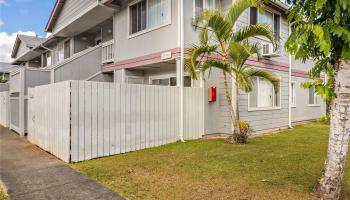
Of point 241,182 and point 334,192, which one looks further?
point 241,182

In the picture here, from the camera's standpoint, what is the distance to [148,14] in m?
10.7

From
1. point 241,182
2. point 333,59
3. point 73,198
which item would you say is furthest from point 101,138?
point 333,59

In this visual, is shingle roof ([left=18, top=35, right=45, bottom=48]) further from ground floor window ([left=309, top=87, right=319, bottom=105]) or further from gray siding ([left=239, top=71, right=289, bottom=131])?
ground floor window ([left=309, top=87, right=319, bottom=105])

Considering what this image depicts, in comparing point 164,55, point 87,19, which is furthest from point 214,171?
point 87,19

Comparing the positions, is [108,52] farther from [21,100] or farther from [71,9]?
[21,100]

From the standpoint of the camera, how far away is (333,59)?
3.89 metres

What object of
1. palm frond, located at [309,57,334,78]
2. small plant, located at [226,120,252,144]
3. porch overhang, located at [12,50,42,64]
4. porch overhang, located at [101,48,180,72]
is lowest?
small plant, located at [226,120,252,144]

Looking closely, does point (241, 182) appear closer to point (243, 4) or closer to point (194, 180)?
point (194, 180)

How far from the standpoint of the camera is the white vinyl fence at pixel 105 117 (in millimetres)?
6641

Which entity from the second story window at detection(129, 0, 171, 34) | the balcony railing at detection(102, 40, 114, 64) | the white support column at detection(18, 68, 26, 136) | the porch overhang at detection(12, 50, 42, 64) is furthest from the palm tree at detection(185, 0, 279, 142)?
the porch overhang at detection(12, 50, 42, 64)

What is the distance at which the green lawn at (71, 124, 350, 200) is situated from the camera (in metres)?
4.32

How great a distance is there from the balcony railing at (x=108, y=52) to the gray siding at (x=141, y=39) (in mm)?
750

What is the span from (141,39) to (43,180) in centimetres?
733

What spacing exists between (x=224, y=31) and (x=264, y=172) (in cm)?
474
